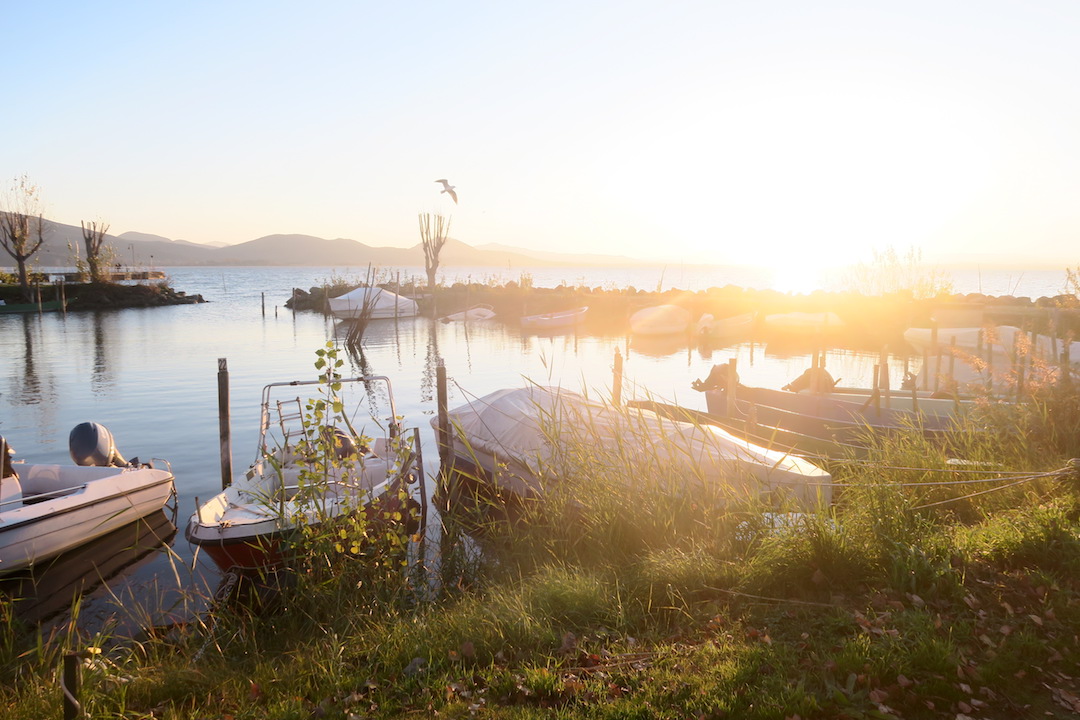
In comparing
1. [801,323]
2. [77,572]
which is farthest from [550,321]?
[77,572]

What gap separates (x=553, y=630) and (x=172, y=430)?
15.9m

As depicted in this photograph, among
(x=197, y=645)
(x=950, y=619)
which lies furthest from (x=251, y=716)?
(x=950, y=619)

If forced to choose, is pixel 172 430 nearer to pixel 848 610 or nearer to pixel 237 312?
pixel 848 610

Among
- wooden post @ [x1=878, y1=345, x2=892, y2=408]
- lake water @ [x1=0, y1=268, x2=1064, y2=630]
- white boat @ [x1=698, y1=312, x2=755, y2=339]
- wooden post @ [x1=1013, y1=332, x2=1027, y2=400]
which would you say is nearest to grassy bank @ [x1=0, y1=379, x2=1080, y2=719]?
lake water @ [x1=0, y1=268, x2=1064, y2=630]

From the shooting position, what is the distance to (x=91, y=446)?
11.7m

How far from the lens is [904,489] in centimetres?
692

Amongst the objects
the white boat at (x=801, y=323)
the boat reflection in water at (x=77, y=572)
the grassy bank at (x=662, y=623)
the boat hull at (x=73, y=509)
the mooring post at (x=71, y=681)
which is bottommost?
the boat reflection in water at (x=77, y=572)

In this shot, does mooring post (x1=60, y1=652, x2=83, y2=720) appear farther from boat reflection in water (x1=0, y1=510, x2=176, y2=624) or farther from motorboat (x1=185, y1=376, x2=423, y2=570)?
boat reflection in water (x1=0, y1=510, x2=176, y2=624)

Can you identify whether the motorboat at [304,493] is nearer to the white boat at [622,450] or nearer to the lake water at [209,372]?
the lake water at [209,372]

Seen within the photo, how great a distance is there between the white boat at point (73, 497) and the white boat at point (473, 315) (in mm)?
38646

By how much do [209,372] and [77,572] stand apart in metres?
18.6

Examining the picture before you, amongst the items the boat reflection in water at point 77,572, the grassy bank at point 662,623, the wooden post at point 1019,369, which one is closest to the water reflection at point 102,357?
the boat reflection in water at point 77,572

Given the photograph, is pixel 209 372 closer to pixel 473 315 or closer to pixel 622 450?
pixel 622 450

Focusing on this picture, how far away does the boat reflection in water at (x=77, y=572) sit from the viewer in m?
9.02
